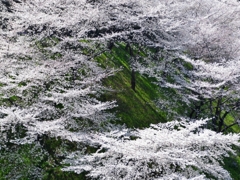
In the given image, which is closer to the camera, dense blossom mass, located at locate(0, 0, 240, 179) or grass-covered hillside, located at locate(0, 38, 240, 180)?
dense blossom mass, located at locate(0, 0, 240, 179)

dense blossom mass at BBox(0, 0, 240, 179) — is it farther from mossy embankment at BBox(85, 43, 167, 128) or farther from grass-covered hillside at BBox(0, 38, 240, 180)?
mossy embankment at BBox(85, 43, 167, 128)

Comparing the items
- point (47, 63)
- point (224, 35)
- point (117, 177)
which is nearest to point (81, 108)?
point (47, 63)

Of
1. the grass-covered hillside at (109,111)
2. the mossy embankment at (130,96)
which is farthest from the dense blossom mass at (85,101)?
the mossy embankment at (130,96)

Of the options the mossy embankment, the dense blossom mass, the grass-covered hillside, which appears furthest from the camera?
the mossy embankment

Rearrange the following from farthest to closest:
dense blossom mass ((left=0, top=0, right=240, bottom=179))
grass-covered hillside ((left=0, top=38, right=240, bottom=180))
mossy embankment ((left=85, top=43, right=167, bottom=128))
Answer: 1. mossy embankment ((left=85, top=43, right=167, bottom=128))
2. grass-covered hillside ((left=0, top=38, right=240, bottom=180))
3. dense blossom mass ((left=0, top=0, right=240, bottom=179))

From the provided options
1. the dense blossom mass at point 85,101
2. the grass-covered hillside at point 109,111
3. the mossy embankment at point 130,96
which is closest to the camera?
the dense blossom mass at point 85,101

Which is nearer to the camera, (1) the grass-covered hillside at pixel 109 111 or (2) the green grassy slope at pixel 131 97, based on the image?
(1) the grass-covered hillside at pixel 109 111

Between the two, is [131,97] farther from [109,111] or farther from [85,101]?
[85,101]

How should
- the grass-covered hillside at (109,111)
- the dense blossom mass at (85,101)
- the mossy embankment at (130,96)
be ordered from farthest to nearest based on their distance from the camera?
the mossy embankment at (130,96), the grass-covered hillside at (109,111), the dense blossom mass at (85,101)

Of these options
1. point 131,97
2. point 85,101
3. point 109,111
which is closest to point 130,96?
point 131,97

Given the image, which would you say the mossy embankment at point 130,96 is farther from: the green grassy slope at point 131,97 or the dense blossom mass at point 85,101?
the dense blossom mass at point 85,101

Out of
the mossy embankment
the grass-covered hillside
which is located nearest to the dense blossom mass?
the grass-covered hillside
